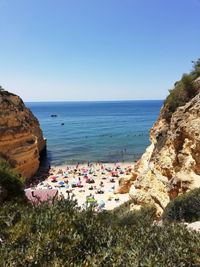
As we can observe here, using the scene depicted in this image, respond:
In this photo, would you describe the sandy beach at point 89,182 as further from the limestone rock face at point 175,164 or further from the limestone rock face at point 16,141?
the limestone rock face at point 175,164

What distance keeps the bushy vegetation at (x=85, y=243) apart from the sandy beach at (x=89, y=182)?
20.1 meters

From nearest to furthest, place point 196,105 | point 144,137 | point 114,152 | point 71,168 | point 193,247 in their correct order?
point 193,247 < point 196,105 < point 71,168 < point 114,152 < point 144,137

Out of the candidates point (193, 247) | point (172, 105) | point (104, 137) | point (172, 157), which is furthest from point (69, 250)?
point (104, 137)

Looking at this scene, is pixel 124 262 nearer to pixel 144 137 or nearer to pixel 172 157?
pixel 172 157

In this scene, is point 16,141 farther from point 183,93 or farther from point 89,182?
point 183,93

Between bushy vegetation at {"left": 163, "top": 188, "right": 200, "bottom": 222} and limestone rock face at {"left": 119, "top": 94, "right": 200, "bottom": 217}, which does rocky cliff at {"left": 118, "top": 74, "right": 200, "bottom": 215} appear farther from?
bushy vegetation at {"left": 163, "top": 188, "right": 200, "bottom": 222}

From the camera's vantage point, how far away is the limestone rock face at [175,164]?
61.8 feet

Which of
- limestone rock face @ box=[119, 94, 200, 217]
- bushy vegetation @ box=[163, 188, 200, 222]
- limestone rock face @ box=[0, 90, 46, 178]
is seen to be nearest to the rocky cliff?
limestone rock face @ box=[119, 94, 200, 217]

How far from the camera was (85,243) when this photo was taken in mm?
8914

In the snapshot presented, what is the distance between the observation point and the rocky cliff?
18.9m

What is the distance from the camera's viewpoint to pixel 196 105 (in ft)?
66.0

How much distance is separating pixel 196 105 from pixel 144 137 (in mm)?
60522

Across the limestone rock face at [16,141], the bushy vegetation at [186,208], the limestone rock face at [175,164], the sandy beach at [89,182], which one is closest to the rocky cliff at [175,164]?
the limestone rock face at [175,164]

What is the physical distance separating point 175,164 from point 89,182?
22503mm
